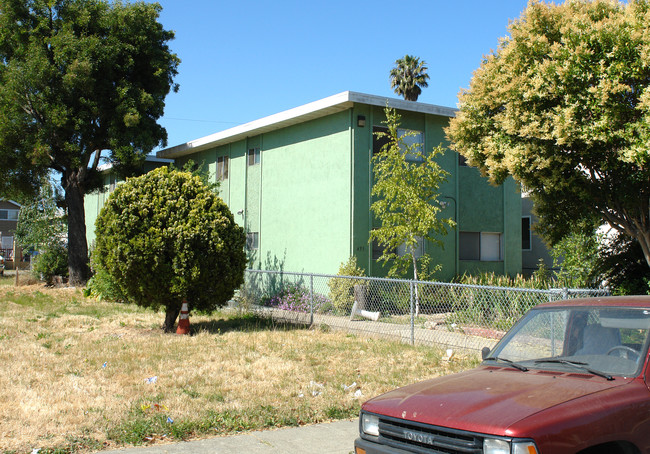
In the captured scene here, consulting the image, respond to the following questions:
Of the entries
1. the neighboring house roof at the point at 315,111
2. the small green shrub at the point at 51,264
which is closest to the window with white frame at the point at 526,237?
the neighboring house roof at the point at 315,111

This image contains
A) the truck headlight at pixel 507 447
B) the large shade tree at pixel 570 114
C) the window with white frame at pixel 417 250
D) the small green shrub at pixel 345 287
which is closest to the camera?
the truck headlight at pixel 507 447

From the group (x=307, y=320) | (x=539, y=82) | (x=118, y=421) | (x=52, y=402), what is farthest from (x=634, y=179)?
(x=52, y=402)

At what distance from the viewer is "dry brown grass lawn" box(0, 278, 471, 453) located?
238 inches

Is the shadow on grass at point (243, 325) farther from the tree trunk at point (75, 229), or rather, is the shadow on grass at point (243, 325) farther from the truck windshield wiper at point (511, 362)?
the tree trunk at point (75, 229)

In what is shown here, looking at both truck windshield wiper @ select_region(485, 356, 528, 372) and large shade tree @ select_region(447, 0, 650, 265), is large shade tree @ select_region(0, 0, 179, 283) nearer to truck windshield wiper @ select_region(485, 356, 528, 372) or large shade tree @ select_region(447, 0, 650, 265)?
large shade tree @ select_region(447, 0, 650, 265)

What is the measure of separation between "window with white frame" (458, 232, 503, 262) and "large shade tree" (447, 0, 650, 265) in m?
6.82

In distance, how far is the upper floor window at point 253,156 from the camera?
67.7ft

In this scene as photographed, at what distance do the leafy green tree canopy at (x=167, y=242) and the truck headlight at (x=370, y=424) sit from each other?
7709 mm

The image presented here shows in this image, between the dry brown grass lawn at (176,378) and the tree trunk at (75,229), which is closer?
the dry brown grass lawn at (176,378)

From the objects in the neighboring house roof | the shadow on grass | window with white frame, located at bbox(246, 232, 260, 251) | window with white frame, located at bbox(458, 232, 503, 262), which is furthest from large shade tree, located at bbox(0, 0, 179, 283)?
window with white frame, located at bbox(458, 232, 503, 262)

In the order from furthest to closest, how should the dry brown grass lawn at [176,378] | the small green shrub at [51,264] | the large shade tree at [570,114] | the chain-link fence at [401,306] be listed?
the small green shrub at [51,264] → the chain-link fence at [401,306] → the large shade tree at [570,114] → the dry brown grass lawn at [176,378]

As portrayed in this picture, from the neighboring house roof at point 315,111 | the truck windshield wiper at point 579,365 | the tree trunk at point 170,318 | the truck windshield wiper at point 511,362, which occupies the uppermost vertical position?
the neighboring house roof at point 315,111

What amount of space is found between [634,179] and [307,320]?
7394mm

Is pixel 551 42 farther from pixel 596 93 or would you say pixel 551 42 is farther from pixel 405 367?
pixel 405 367
